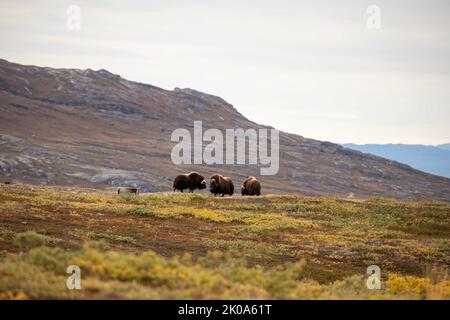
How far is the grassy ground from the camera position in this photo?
13133mm

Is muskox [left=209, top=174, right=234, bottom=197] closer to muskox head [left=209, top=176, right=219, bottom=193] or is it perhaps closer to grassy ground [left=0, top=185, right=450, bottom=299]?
muskox head [left=209, top=176, right=219, bottom=193]

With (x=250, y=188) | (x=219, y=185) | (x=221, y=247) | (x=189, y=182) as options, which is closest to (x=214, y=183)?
(x=219, y=185)

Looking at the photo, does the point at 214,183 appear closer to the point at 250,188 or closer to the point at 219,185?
the point at 219,185

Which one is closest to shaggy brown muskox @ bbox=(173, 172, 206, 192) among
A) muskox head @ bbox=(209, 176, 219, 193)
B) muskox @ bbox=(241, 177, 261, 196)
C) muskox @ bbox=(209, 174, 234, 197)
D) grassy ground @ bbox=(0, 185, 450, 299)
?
muskox @ bbox=(209, 174, 234, 197)

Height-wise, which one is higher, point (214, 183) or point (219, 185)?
point (214, 183)

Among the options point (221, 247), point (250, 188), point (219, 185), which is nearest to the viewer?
point (221, 247)

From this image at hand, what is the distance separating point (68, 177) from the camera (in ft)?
541

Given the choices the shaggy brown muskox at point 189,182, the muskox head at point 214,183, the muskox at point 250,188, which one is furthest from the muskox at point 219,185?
the shaggy brown muskox at point 189,182

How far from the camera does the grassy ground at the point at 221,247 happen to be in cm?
1313

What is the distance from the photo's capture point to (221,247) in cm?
3038

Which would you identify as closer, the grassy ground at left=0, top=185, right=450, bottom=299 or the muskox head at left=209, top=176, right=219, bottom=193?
the grassy ground at left=0, top=185, right=450, bottom=299
